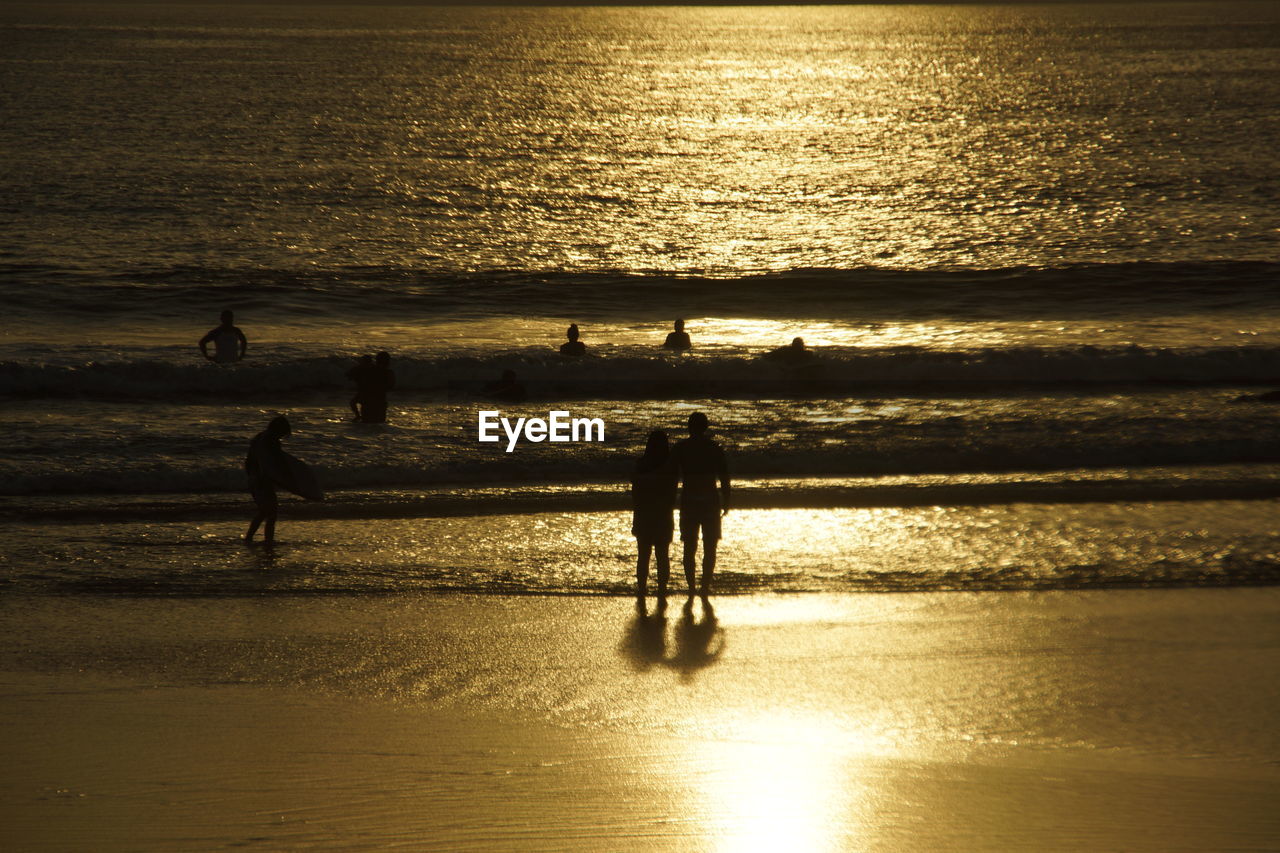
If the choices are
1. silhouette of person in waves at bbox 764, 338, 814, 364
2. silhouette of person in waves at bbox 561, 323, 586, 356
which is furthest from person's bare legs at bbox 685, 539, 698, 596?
silhouette of person in waves at bbox 561, 323, 586, 356

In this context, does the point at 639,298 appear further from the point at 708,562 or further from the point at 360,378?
the point at 708,562

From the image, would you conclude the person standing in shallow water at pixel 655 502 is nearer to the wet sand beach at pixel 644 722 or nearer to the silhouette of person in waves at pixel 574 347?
the wet sand beach at pixel 644 722

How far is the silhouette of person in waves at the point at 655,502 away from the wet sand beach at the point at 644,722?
49 cm

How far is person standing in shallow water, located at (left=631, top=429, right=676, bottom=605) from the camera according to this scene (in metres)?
9.53

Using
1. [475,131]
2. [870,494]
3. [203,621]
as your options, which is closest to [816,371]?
[870,494]

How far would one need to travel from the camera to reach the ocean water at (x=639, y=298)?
13.6 metres

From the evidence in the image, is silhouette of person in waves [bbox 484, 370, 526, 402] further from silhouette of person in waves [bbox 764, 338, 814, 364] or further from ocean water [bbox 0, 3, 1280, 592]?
silhouette of person in waves [bbox 764, 338, 814, 364]

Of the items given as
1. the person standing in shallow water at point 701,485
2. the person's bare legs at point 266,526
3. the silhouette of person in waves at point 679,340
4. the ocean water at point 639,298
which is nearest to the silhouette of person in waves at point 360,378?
the ocean water at point 639,298

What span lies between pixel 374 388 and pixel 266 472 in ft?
16.4

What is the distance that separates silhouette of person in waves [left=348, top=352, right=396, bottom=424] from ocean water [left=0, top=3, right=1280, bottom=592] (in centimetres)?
35

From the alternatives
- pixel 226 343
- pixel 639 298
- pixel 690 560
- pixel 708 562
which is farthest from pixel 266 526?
pixel 639 298

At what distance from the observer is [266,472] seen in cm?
1117

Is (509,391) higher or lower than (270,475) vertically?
higher

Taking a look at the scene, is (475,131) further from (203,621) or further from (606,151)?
(203,621)
